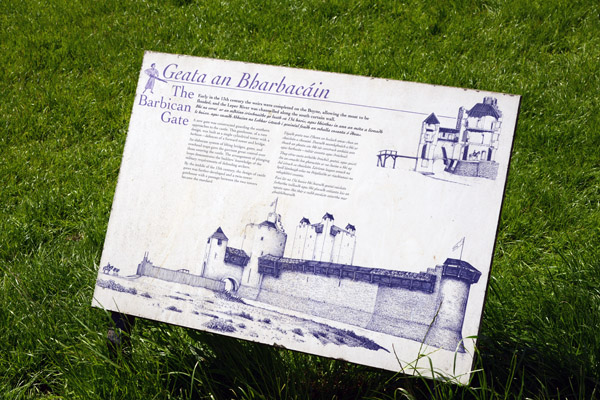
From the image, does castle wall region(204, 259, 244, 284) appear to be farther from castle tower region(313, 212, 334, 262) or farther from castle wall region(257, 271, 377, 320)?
castle tower region(313, 212, 334, 262)

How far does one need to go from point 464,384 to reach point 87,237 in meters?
2.34

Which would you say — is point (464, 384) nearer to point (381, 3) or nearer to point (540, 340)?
point (540, 340)

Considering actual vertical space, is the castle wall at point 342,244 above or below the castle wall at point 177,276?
above

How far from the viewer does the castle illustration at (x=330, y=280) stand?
7.97 ft

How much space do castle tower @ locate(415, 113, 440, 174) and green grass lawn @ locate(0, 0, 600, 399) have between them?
75cm

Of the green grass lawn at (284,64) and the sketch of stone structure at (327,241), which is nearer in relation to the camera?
the sketch of stone structure at (327,241)

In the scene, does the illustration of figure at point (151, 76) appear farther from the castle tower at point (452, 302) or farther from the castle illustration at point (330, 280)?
the castle tower at point (452, 302)

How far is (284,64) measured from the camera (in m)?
4.96

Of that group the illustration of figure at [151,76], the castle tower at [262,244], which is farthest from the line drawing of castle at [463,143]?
the illustration of figure at [151,76]

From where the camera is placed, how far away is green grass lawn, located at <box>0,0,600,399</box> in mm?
2807

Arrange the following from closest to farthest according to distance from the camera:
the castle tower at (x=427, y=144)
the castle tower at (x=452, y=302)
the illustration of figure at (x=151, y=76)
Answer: the castle tower at (x=452, y=302), the castle tower at (x=427, y=144), the illustration of figure at (x=151, y=76)

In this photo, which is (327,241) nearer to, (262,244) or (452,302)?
(262,244)

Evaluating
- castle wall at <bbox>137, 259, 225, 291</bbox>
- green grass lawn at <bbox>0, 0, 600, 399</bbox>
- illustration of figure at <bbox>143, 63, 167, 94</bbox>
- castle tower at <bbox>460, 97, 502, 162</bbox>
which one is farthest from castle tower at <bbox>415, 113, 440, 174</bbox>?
illustration of figure at <bbox>143, 63, 167, 94</bbox>

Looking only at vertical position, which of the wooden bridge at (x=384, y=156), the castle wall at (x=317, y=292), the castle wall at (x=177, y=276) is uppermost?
the wooden bridge at (x=384, y=156)
